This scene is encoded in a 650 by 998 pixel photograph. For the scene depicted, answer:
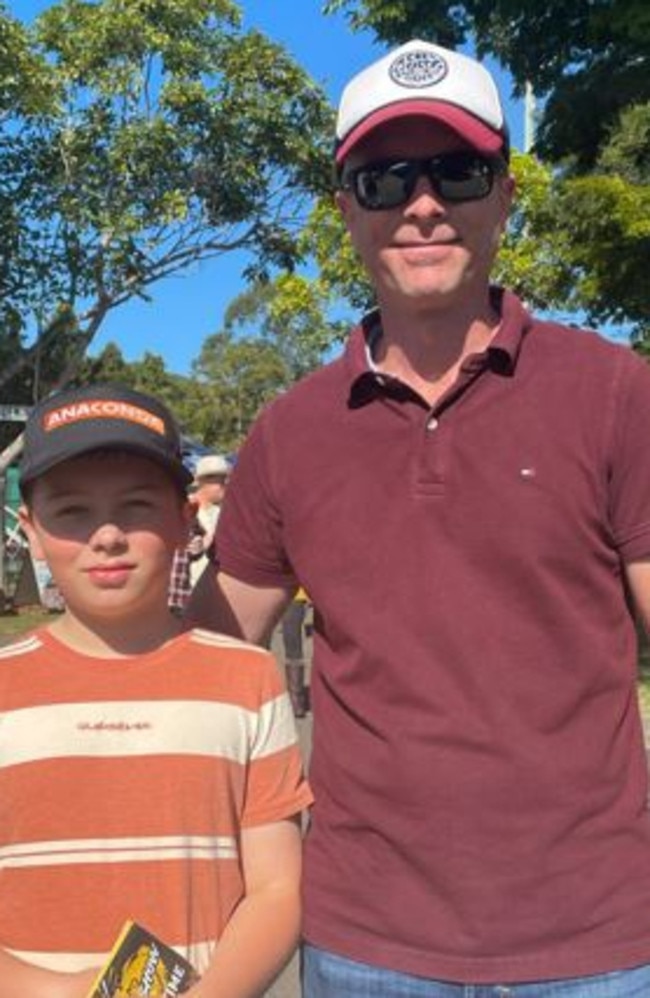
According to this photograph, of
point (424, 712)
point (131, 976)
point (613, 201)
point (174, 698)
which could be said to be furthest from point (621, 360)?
point (613, 201)

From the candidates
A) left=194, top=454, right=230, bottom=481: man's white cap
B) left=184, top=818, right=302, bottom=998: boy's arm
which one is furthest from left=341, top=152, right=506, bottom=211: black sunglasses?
left=194, top=454, right=230, bottom=481: man's white cap

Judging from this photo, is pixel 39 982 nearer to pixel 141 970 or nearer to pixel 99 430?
pixel 141 970

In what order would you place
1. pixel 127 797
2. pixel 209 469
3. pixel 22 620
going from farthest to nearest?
pixel 22 620
pixel 209 469
pixel 127 797

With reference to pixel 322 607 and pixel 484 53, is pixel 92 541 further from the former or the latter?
pixel 484 53

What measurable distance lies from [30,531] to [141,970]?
65 cm

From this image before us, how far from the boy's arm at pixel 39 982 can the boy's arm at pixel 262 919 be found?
0.15m

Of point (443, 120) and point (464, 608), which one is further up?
point (443, 120)

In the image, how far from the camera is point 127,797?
184cm

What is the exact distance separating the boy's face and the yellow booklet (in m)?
0.44

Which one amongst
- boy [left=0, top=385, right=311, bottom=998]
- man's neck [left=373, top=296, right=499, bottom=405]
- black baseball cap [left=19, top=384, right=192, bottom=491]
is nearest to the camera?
boy [left=0, top=385, right=311, bottom=998]

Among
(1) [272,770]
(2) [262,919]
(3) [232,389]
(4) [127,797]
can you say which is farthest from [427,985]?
(3) [232,389]

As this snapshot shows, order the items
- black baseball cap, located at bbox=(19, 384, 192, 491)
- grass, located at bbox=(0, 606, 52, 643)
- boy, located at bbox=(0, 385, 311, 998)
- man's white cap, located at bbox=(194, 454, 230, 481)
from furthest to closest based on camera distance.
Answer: grass, located at bbox=(0, 606, 52, 643) → man's white cap, located at bbox=(194, 454, 230, 481) → black baseball cap, located at bbox=(19, 384, 192, 491) → boy, located at bbox=(0, 385, 311, 998)

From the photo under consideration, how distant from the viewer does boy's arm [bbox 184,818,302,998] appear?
1.78m

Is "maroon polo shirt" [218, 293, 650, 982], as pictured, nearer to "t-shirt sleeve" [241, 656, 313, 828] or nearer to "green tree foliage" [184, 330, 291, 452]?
"t-shirt sleeve" [241, 656, 313, 828]
